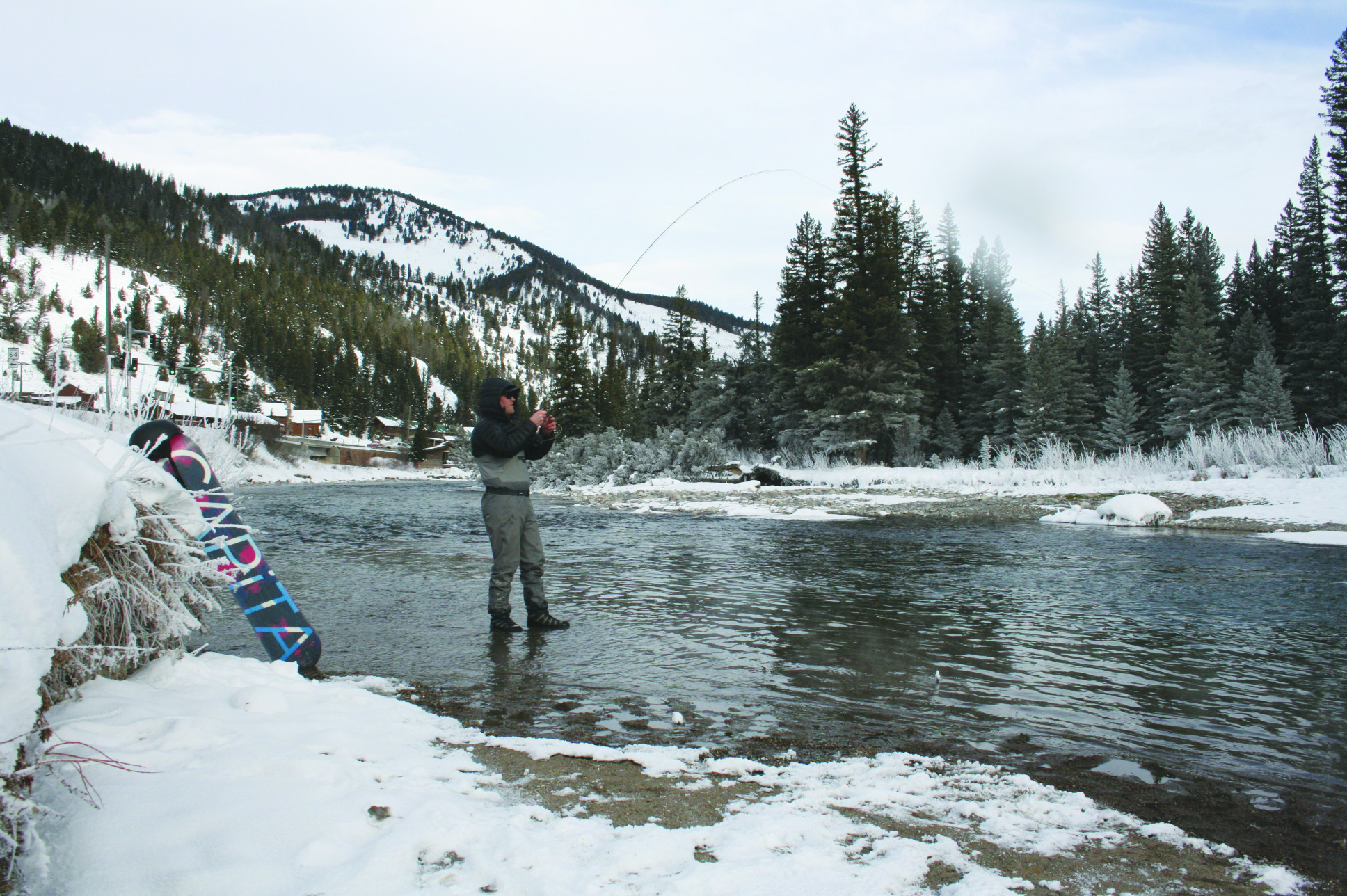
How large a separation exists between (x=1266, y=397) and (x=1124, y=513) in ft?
103

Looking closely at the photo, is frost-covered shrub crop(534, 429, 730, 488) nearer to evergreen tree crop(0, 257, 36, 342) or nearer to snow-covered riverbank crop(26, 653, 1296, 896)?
snow-covered riverbank crop(26, 653, 1296, 896)

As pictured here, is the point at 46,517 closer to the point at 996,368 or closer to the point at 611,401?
the point at 996,368

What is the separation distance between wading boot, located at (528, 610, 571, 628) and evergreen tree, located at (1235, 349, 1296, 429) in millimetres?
41780

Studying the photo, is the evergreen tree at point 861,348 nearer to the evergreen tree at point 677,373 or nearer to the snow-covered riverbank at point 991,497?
the snow-covered riverbank at point 991,497

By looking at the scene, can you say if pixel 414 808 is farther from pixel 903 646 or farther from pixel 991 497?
pixel 991 497

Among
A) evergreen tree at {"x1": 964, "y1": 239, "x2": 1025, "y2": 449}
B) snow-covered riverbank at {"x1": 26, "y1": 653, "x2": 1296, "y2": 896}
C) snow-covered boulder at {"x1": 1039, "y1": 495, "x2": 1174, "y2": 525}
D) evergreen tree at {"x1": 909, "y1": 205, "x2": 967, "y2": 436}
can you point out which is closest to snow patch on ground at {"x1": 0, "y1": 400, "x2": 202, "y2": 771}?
snow-covered riverbank at {"x1": 26, "y1": 653, "x2": 1296, "y2": 896}

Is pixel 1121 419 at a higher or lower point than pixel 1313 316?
lower

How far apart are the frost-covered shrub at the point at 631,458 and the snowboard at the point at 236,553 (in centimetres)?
2415

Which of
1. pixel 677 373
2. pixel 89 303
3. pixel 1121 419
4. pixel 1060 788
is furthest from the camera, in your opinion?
pixel 89 303

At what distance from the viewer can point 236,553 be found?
4.61m

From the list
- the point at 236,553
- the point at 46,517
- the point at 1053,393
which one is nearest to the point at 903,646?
the point at 236,553

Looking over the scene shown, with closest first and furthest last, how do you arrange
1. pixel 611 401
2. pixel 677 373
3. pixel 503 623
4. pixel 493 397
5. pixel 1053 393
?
pixel 503 623 < pixel 493 397 < pixel 1053 393 < pixel 677 373 < pixel 611 401

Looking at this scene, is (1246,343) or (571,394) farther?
(571,394)

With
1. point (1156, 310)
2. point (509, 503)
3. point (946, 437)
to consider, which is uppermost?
point (1156, 310)
